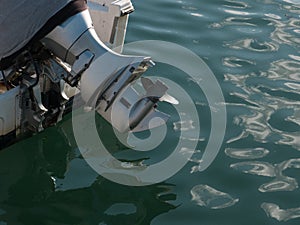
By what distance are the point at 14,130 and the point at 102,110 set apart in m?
A: 0.72

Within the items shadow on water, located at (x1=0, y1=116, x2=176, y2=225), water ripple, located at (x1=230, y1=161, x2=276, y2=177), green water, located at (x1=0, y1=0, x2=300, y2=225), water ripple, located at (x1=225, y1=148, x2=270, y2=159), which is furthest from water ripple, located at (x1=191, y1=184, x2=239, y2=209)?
water ripple, located at (x1=225, y1=148, x2=270, y2=159)

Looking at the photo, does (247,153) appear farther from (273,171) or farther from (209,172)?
(209,172)

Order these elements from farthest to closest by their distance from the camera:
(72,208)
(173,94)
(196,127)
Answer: (173,94), (196,127), (72,208)

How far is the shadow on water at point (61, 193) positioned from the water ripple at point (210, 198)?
0.18 meters

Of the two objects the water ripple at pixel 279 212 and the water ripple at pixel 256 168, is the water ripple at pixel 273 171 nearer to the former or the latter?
the water ripple at pixel 256 168

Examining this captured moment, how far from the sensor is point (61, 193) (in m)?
4.53

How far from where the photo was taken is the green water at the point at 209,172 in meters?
4.39

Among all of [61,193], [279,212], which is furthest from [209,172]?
[61,193]

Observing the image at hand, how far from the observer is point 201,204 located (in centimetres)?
450

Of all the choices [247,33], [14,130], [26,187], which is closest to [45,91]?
[14,130]

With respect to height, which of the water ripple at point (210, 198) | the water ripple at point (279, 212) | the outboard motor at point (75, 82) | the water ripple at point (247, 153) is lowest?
the water ripple at point (279, 212)

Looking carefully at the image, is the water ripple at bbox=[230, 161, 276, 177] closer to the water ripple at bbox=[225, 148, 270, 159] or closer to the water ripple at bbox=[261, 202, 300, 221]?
the water ripple at bbox=[225, 148, 270, 159]

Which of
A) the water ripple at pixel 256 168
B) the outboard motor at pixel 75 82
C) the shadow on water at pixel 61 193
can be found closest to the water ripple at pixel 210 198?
the shadow on water at pixel 61 193

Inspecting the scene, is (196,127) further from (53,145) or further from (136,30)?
(136,30)
